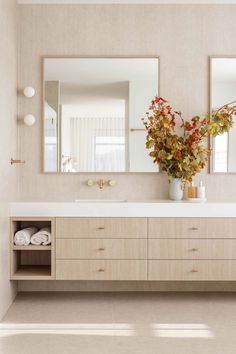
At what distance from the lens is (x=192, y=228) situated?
3777mm

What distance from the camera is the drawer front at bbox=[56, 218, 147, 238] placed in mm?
3770

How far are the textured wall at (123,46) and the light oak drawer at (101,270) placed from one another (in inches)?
26.8

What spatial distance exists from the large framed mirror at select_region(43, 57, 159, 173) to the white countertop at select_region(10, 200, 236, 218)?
537mm

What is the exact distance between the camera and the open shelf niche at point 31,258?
3.77m

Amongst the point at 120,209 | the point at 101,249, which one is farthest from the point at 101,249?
the point at 120,209

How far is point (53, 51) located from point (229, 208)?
2031 millimetres

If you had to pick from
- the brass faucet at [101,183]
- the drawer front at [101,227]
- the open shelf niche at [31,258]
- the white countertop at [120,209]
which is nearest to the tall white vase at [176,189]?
the white countertop at [120,209]

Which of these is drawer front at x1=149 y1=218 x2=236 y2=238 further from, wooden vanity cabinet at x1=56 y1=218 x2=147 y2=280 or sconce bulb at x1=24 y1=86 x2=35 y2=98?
sconce bulb at x1=24 y1=86 x2=35 y2=98

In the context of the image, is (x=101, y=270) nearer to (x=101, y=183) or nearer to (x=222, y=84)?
(x=101, y=183)

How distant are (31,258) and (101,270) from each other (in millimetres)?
748

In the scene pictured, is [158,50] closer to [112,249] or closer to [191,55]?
[191,55]

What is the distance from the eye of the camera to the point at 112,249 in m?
3.78

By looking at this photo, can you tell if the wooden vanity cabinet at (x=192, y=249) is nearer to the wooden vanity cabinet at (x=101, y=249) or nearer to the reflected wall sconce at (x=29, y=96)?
the wooden vanity cabinet at (x=101, y=249)

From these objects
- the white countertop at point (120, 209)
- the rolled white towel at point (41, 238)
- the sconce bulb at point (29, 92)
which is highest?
the sconce bulb at point (29, 92)
